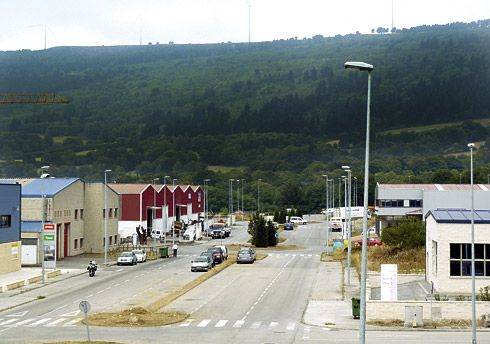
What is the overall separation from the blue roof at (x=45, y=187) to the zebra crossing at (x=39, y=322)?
40629 mm

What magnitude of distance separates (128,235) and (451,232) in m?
72.4

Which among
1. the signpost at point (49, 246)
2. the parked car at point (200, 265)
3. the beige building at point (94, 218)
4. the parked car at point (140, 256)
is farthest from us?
the beige building at point (94, 218)

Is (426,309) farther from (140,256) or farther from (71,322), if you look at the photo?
(140,256)

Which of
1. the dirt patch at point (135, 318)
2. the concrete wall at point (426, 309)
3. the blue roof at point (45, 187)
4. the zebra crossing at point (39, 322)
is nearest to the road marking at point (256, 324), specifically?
the dirt patch at point (135, 318)

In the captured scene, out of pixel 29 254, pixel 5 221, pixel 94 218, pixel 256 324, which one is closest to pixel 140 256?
pixel 29 254

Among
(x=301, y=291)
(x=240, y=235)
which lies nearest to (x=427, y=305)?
(x=301, y=291)

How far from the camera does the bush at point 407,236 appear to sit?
7688 centimetres

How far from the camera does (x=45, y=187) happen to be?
286ft

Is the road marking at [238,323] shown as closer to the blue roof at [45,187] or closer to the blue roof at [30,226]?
the blue roof at [30,226]

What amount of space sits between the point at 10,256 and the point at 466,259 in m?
39.4

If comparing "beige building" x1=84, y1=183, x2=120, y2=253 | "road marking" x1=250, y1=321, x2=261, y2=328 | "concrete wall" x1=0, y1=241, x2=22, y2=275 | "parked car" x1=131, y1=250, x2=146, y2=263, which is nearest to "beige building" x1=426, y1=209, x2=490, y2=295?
"road marking" x1=250, y1=321, x2=261, y2=328

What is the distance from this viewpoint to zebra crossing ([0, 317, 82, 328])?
41656 mm

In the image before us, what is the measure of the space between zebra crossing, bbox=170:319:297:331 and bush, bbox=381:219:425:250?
3642 cm

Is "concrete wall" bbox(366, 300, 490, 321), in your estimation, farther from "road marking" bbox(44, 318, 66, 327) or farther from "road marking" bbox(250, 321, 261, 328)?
"road marking" bbox(44, 318, 66, 327)
